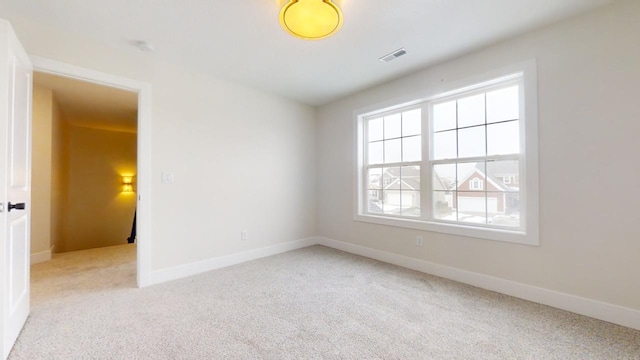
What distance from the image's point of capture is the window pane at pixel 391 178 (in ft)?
11.7

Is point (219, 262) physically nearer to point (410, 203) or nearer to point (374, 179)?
point (374, 179)

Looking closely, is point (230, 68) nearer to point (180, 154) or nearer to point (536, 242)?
point (180, 154)

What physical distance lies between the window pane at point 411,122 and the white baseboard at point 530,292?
64.7 inches

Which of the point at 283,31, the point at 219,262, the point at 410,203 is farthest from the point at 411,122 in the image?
the point at 219,262

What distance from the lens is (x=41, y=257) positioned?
3.55 m

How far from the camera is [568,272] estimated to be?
2.18 metres

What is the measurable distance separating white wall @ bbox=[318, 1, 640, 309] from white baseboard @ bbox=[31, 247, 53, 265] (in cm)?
550

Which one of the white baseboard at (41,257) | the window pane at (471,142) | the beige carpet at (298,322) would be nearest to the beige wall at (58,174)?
the white baseboard at (41,257)

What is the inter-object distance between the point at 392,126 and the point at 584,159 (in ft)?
6.65

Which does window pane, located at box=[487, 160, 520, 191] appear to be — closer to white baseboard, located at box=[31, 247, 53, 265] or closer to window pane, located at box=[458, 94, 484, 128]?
window pane, located at box=[458, 94, 484, 128]

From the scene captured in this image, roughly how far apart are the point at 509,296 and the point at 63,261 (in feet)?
17.8

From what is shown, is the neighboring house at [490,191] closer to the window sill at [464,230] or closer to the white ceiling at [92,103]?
the window sill at [464,230]

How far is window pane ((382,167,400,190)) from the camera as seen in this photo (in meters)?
3.57

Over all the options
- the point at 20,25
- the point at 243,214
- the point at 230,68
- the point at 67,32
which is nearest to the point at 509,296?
the point at 243,214
